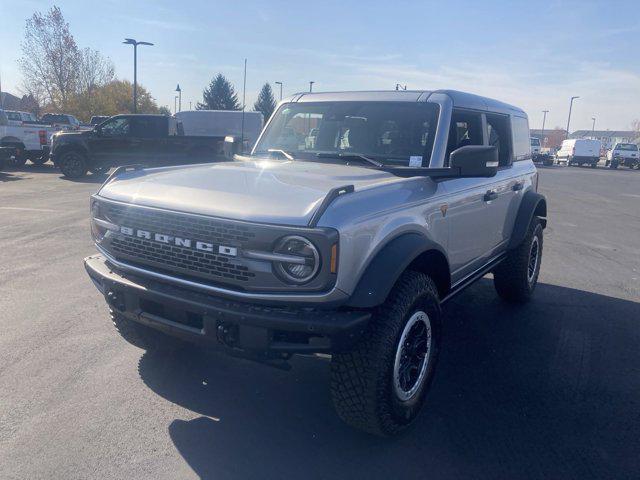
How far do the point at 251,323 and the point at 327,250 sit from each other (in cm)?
51

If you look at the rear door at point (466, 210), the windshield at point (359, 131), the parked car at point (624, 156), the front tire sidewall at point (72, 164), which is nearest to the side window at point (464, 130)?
the rear door at point (466, 210)

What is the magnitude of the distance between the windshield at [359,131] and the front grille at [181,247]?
1649 mm

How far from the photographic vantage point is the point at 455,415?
11.6 ft

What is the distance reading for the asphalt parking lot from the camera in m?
2.98

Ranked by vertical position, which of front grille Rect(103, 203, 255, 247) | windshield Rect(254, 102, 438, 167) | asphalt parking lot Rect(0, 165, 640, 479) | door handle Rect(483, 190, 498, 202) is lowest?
asphalt parking lot Rect(0, 165, 640, 479)

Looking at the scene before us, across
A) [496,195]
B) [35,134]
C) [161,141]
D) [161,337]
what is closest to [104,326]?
[161,337]

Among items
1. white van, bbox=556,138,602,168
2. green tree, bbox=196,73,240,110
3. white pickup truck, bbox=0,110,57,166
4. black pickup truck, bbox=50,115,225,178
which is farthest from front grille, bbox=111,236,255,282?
green tree, bbox=196,73,240,110

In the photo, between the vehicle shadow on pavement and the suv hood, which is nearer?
the suv hood

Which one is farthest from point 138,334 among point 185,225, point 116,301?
point 185,225

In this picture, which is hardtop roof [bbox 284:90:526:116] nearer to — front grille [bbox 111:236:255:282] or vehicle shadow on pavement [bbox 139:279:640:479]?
vehicle shadow on pavement [bbox 139:279:640:479]

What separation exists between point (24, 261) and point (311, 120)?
4.20 metres

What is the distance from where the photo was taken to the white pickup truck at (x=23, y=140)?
19562mm

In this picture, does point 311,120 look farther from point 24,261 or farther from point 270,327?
point 24,261

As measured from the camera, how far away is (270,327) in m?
2.71
